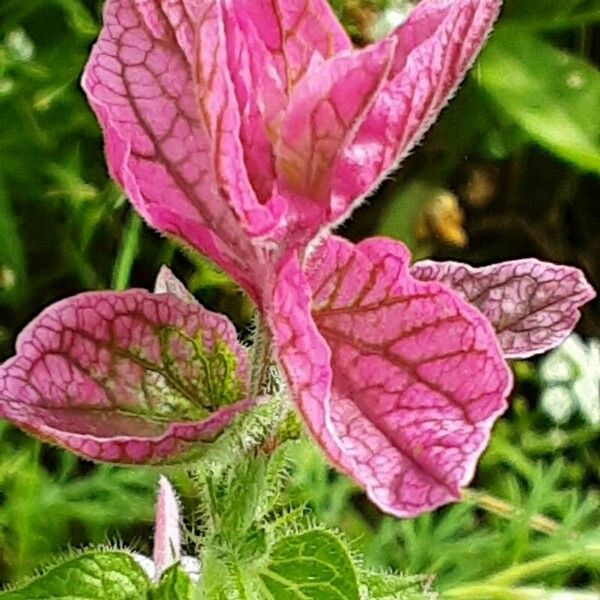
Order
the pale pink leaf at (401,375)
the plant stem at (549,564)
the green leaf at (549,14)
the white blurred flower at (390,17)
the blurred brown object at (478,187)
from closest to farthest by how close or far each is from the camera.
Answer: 1. the pale pink leaf at (401,375)
2. the plant stem at (549,564)
3. the white blurred flower at (390,17)
4. the green leaf at (549,14)
5. the blurred brown object at (478,187)

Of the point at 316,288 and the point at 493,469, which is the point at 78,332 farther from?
the point at 493,469

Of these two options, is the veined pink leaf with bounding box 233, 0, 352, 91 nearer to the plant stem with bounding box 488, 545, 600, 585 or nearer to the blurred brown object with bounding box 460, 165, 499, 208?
the plant stem with bounding box 488, 545, 600, 585

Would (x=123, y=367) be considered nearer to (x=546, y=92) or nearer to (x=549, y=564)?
(x=549, y=564)

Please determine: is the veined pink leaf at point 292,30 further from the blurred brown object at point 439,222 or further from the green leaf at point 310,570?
the blurred brown object at point 439,222

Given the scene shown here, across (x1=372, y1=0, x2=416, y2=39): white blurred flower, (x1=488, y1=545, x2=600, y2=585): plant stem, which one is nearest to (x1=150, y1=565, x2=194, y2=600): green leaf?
(x1=488, y1=545, x2=600, y2=585): plant stem

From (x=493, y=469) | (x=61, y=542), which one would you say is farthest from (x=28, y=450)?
(x=493, y=469)

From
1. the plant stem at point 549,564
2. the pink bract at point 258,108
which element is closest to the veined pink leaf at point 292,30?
the pink bract at point 258,108
